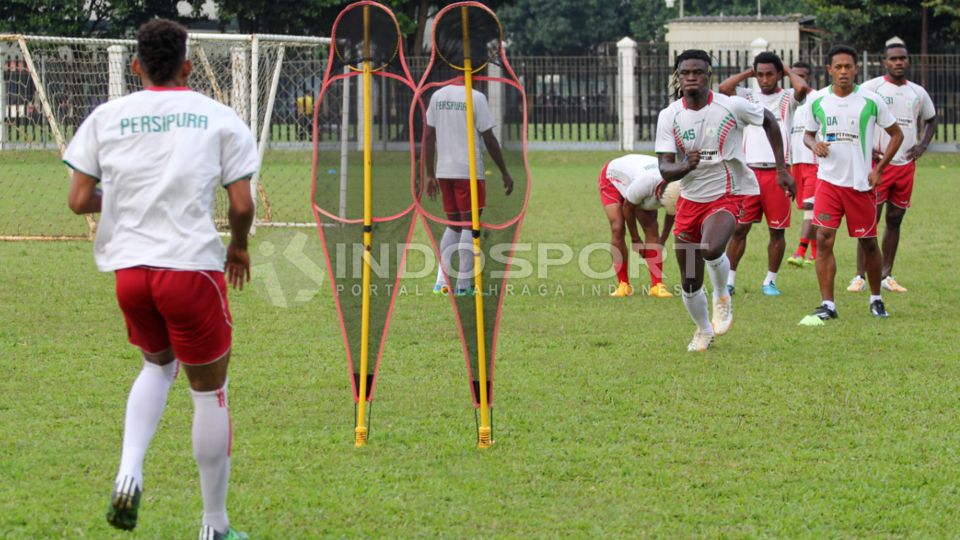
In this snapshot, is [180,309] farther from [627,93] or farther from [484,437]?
[627,93]

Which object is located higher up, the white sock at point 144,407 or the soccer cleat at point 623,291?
the white sock at point 144,407

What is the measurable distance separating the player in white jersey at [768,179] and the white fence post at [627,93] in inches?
799

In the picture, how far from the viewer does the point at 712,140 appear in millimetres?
9023

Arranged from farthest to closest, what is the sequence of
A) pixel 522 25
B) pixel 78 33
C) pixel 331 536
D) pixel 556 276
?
1. pixel 522 25
2. pixel 78 33
3. pixel 556 276
4. pixel 331 536

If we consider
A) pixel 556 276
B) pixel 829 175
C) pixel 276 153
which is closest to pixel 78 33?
pixel 276 153

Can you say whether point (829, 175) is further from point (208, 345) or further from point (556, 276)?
point (208, 345)

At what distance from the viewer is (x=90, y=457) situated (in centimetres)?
631

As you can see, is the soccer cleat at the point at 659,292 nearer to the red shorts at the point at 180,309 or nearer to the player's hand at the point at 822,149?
the player's hand at the point at 822,149

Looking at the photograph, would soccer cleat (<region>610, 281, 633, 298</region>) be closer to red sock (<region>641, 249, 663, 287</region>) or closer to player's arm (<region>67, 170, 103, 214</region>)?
red sock (<region>641, 249, 663, 287</region>)

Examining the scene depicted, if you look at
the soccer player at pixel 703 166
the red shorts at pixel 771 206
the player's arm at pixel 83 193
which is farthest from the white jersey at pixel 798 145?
the player's arm at pixel 83 193

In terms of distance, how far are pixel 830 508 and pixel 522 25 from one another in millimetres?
77243

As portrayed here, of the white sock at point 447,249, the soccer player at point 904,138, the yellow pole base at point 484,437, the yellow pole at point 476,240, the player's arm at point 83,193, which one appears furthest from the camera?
the soccer player at point 904,138

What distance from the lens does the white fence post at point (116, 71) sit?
16750mm

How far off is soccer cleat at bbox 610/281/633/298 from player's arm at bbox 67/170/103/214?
Result: 745cm
